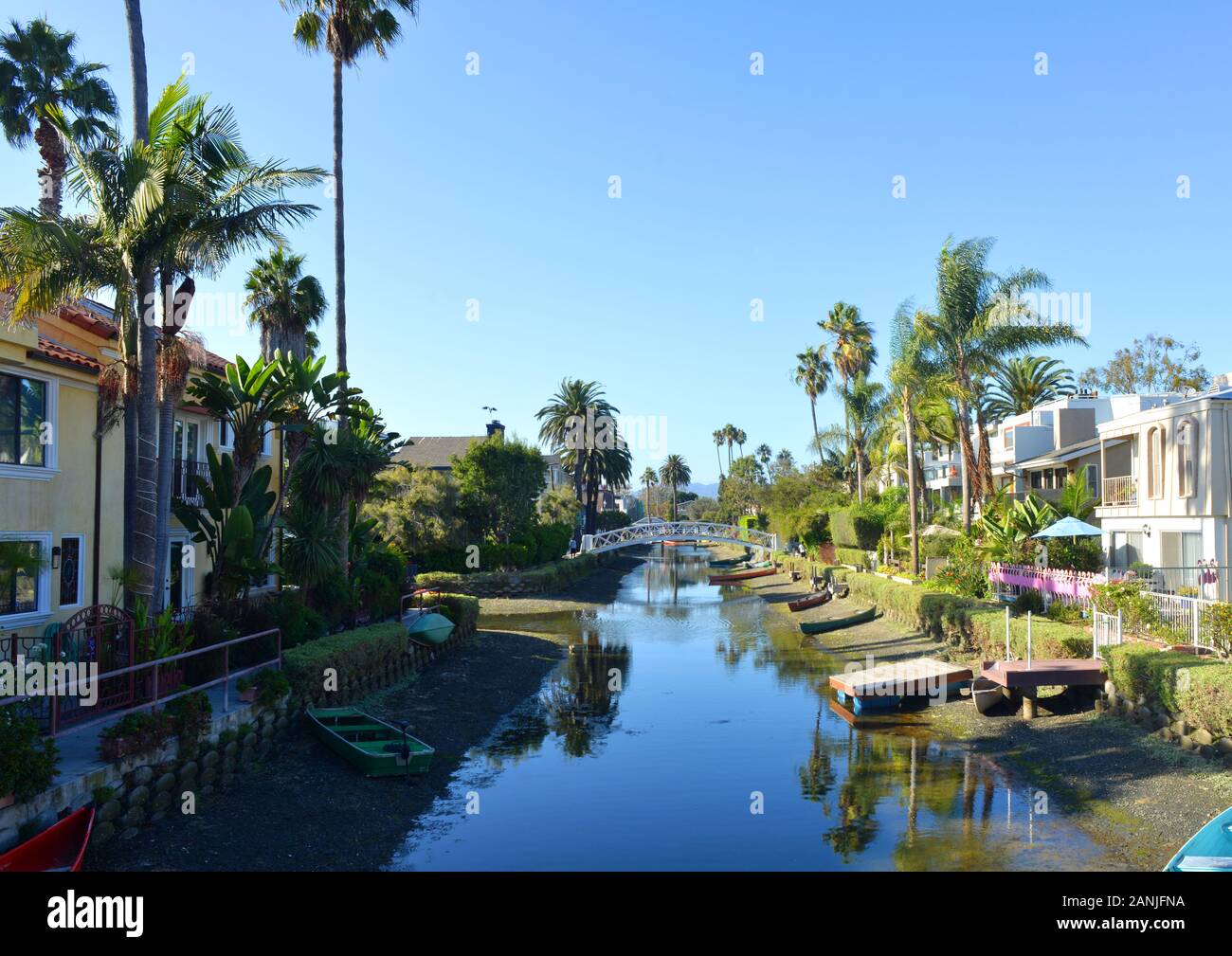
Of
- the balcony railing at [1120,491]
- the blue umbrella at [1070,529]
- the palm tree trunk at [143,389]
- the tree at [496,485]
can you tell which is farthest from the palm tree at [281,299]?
the balcony railing at [1120,491]

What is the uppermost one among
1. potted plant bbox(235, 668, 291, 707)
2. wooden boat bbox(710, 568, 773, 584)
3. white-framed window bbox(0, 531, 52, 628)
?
white-framed window bbox(0, 531, 52, 628)

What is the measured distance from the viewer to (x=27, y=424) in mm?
17750

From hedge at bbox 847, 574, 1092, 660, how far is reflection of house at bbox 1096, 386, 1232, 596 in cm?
491

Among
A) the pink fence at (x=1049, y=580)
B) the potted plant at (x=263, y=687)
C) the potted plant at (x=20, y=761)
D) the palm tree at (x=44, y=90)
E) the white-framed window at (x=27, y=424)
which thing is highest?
the palm tree at (x=44, y=90)

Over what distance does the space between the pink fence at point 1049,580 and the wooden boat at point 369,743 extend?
18866 mm

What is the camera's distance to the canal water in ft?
46.9

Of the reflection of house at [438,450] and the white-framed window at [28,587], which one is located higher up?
the reflection of house at [438,450]

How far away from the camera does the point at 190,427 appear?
2511 centimetres

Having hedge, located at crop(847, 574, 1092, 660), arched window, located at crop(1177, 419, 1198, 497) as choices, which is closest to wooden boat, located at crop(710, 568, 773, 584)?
hedge, located at crop(847, 574, 1092, 660)

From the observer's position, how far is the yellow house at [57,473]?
56.3 ft

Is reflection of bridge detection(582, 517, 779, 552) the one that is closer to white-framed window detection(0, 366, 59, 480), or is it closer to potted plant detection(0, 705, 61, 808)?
white-framed window detection(0, 366, 59, 480)

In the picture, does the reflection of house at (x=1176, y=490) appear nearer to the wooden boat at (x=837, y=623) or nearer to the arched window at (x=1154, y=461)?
the arched window at (x=1154, y=461)
